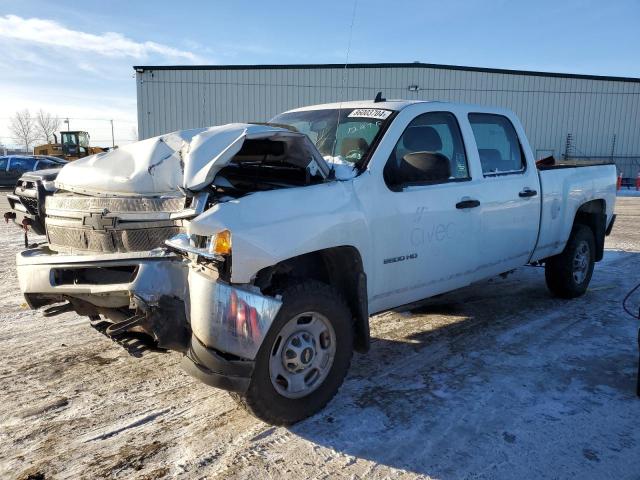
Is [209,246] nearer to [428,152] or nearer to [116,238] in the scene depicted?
[116,238]

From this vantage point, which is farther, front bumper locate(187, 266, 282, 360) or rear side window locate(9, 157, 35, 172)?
rear side window locate(9, 157, 35, 172)

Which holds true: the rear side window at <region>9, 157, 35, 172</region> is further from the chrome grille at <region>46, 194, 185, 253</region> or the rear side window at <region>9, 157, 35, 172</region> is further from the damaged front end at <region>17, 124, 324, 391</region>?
the chrome grille at <region>46, 194, 185, 253</region>

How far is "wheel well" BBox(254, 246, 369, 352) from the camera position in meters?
3.36

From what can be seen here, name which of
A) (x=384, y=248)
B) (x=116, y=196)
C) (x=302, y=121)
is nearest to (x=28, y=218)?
(x=116, y=196)

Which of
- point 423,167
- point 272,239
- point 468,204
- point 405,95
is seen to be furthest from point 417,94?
point 272,239

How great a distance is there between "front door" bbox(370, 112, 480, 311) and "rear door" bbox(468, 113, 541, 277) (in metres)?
0.21

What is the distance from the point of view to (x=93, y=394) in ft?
11.5

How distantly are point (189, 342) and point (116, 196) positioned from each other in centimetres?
103

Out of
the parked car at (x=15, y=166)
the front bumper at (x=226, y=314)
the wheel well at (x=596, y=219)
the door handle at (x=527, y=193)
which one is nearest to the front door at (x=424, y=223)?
the door handle at (x=527, y=193)

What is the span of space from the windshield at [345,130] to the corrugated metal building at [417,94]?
22325 mm

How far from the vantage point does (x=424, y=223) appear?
384 centimetres

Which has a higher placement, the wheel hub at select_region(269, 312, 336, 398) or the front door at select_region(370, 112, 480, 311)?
the front door at select_region(370, 112, 480, 311)

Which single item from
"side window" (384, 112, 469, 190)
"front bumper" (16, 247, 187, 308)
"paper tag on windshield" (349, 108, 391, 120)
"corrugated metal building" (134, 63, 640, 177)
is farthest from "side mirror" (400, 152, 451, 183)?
"corrugated metal building" (134, 63, 640, 177)

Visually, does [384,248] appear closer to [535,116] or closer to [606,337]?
[606,337]
